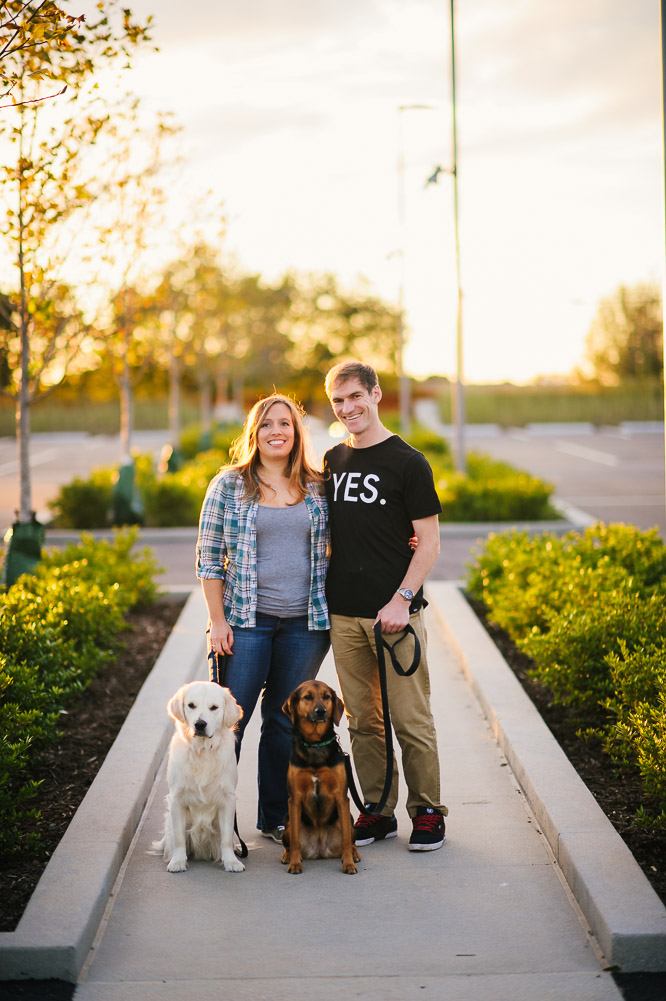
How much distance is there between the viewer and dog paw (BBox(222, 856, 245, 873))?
448 cm

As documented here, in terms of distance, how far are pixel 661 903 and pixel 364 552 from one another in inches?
72.3

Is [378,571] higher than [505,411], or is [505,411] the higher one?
[505,411]

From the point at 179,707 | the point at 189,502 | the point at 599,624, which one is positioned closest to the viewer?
the point at 179,707

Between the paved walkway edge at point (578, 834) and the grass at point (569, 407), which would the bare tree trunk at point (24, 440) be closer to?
the paved walkway edge at point (578, 834)

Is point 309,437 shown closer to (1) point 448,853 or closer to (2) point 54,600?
(1) point 448,853

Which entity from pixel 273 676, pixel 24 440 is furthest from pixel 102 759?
pixel 24 440

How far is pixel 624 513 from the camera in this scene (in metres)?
17.8

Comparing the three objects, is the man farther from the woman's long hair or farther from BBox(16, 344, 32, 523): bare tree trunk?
BBox(16, 344, 32, 523): bare tree trunk

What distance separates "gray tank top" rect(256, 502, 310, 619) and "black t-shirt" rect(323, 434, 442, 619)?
15cm

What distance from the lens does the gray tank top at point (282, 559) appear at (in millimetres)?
4602

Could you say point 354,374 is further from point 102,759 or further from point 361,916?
point 102,759

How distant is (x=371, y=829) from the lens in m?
4.81

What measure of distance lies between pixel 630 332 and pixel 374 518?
7282 centimetres

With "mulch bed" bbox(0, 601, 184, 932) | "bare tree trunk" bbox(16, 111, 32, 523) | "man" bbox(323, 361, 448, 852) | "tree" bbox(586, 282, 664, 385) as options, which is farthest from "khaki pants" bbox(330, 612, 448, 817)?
"tree" bbox(586, 282, 664, 385)
